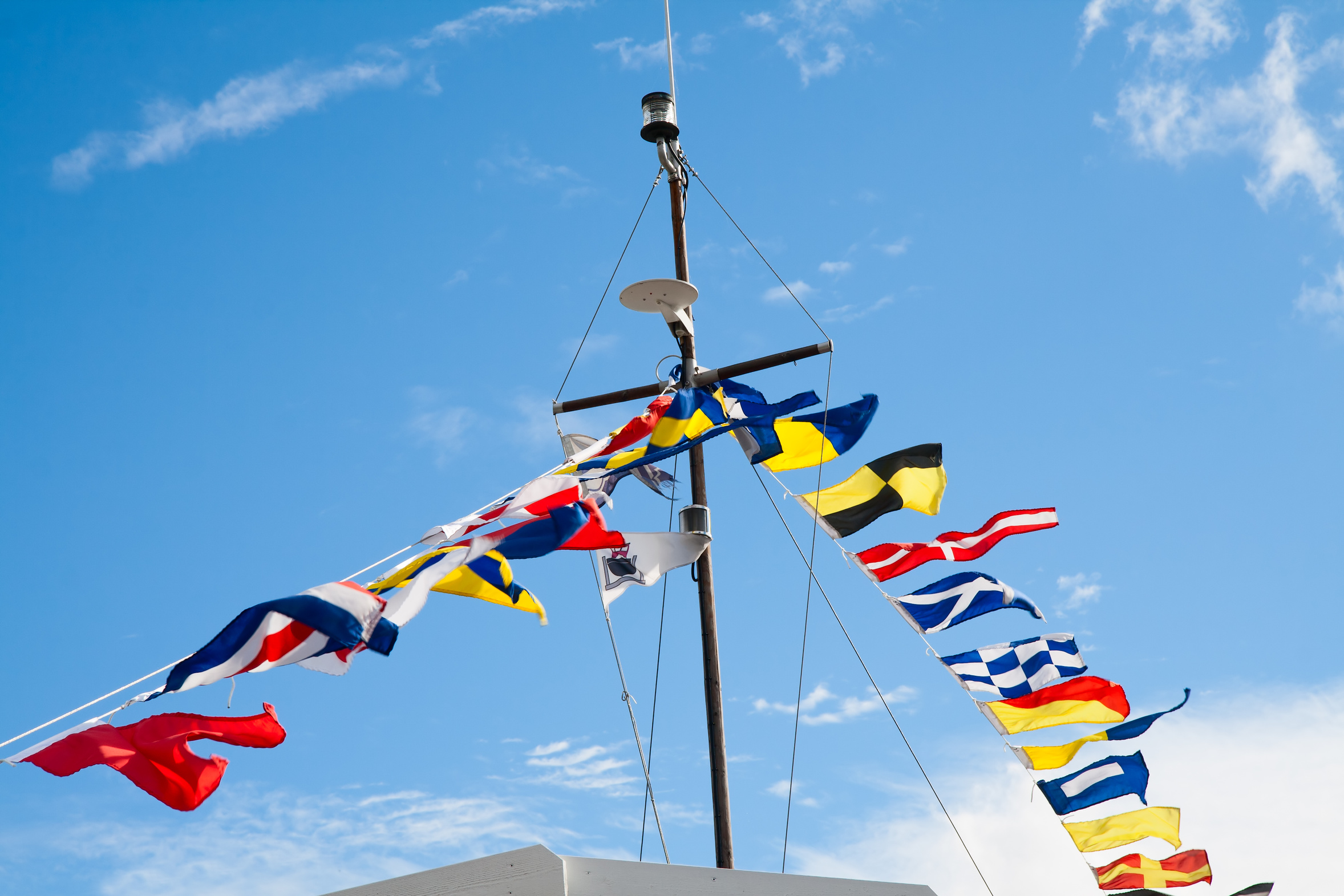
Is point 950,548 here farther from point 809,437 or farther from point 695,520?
point 695,520

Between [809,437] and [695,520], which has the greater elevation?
[809,437]

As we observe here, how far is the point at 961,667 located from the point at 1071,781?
138 centimetres

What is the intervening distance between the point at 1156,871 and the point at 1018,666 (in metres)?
2.09

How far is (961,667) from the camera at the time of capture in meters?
11.4

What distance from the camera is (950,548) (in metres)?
11.6

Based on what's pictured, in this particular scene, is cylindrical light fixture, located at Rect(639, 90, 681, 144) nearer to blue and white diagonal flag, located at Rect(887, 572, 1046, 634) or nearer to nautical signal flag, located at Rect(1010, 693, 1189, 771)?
blue and white diagonal flag, located at Rect(887, 572, 1046, 634)

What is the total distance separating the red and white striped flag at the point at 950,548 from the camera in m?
11.5

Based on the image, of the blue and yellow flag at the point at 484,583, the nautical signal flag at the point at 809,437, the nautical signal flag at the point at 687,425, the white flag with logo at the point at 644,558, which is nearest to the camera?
the blue and yellow flag at the point at 484,583

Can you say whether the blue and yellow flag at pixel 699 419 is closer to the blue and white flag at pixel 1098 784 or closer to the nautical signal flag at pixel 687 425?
the nautical signal flag at pixel 687 425

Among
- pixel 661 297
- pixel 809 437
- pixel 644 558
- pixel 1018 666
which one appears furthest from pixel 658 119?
pixel 1018 666

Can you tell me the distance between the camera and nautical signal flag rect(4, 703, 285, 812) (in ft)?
21.1

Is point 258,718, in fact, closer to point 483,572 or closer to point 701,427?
point 483,572

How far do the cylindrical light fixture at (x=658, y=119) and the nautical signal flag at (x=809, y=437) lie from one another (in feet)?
11.8

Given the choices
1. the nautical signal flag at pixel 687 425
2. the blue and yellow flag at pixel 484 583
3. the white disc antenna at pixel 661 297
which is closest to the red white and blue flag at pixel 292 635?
the blue and yellow flag at pixel 484 583
